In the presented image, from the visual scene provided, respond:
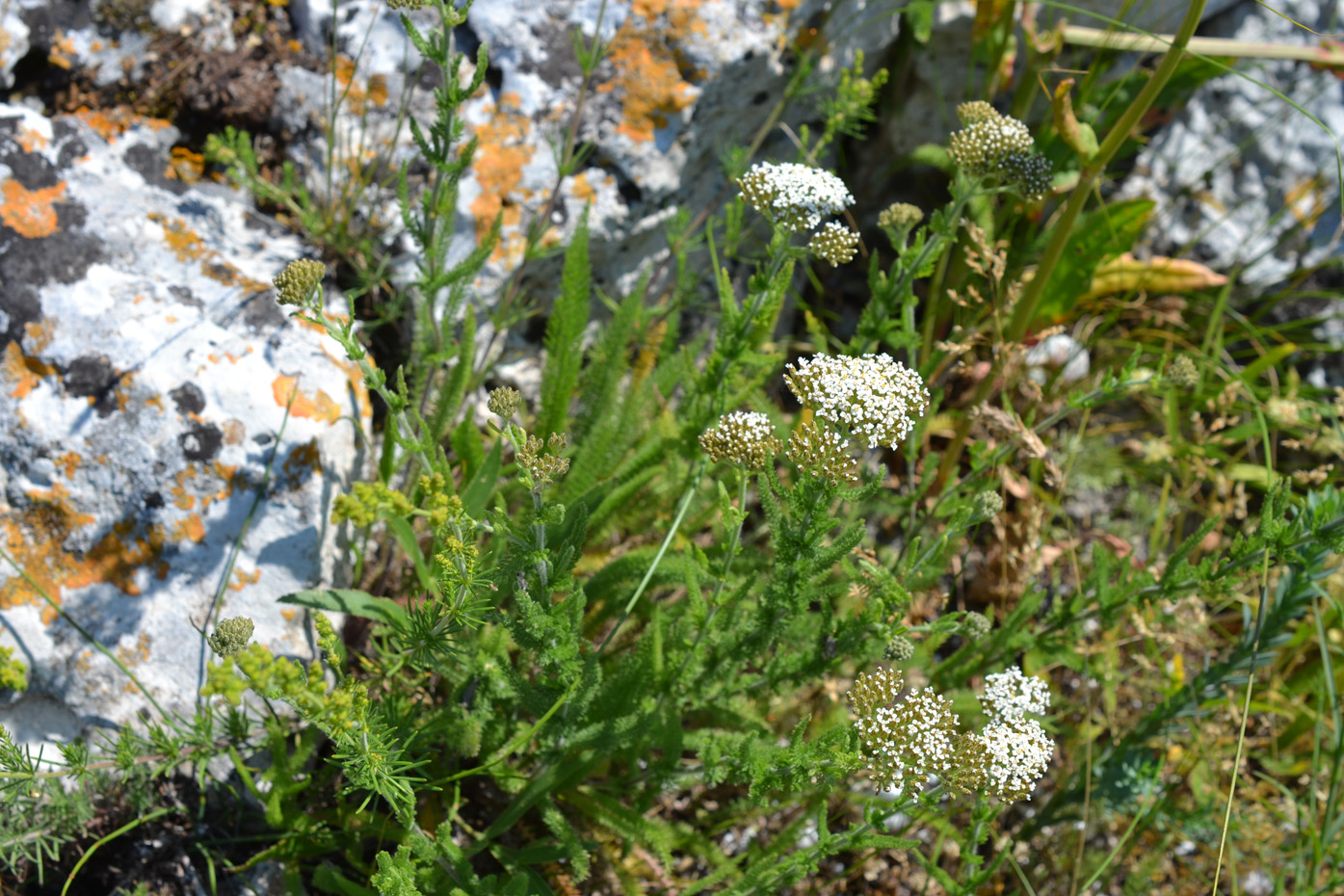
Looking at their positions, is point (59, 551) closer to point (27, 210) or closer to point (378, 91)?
point (27, 210)

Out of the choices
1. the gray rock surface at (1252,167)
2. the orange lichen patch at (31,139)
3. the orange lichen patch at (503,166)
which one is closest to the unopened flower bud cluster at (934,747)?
the orange lichen patch at (503,166)

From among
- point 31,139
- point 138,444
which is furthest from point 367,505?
point 31,139

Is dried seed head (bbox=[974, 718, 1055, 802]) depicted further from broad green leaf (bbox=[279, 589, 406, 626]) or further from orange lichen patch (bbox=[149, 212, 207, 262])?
orange lichen patch (bbox=[149, 212, 207, 262])

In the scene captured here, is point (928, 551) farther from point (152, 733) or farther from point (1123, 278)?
point (1123, 278)

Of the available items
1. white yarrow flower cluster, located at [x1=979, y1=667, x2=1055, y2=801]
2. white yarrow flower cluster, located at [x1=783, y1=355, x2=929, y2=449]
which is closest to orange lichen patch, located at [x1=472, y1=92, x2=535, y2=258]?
white yarrow flower cluster, located at [x1=783, y1=355, x2=929, y2=449]

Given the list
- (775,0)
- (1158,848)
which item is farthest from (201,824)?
(775,0)

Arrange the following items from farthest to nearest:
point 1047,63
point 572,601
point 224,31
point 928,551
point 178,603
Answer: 1. point 1047,63
2. point 224,31
3. point 178,603
4. point 928,551
5. point 572,601

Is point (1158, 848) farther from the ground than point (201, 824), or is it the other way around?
point (1158, 848)
